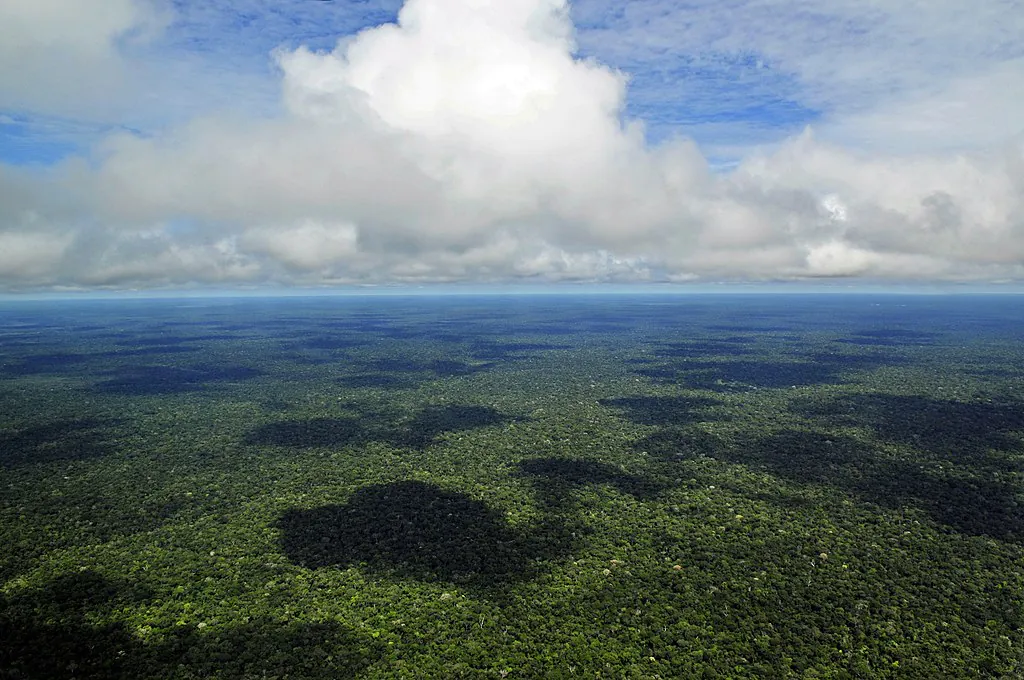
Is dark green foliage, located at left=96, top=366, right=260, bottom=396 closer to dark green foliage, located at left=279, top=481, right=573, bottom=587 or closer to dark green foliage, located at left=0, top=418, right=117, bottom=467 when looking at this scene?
dark green foliage, located at left=0, top=418, right=117, bottom=467

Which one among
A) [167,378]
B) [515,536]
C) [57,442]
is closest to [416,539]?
[515,536]

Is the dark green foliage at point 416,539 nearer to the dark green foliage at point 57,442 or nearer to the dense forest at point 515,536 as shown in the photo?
the dense forest at point 515,536

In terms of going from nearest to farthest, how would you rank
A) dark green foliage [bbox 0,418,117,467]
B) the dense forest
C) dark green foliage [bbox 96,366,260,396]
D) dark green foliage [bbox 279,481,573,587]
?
the dense forest → dark green foliage [bbox 279,481,573,587] → dark green foliage [bbox 0,418,117,467] → dark green foliage [bbox 96,366,260,396]

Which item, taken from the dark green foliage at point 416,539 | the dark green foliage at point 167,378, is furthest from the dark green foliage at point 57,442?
the dark green foliage at point 416,539

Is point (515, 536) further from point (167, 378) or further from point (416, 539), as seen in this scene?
point (167, 378)

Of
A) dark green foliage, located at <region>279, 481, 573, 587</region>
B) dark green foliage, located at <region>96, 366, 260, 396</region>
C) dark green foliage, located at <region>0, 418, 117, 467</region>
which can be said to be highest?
dark green foliage, located at <region>0, 418, 117, 467</region>

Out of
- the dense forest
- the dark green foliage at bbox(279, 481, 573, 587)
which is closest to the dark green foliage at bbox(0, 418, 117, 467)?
the dense forest

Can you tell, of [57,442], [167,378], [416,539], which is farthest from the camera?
[167,378]

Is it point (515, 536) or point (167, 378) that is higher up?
point (515, 536)
